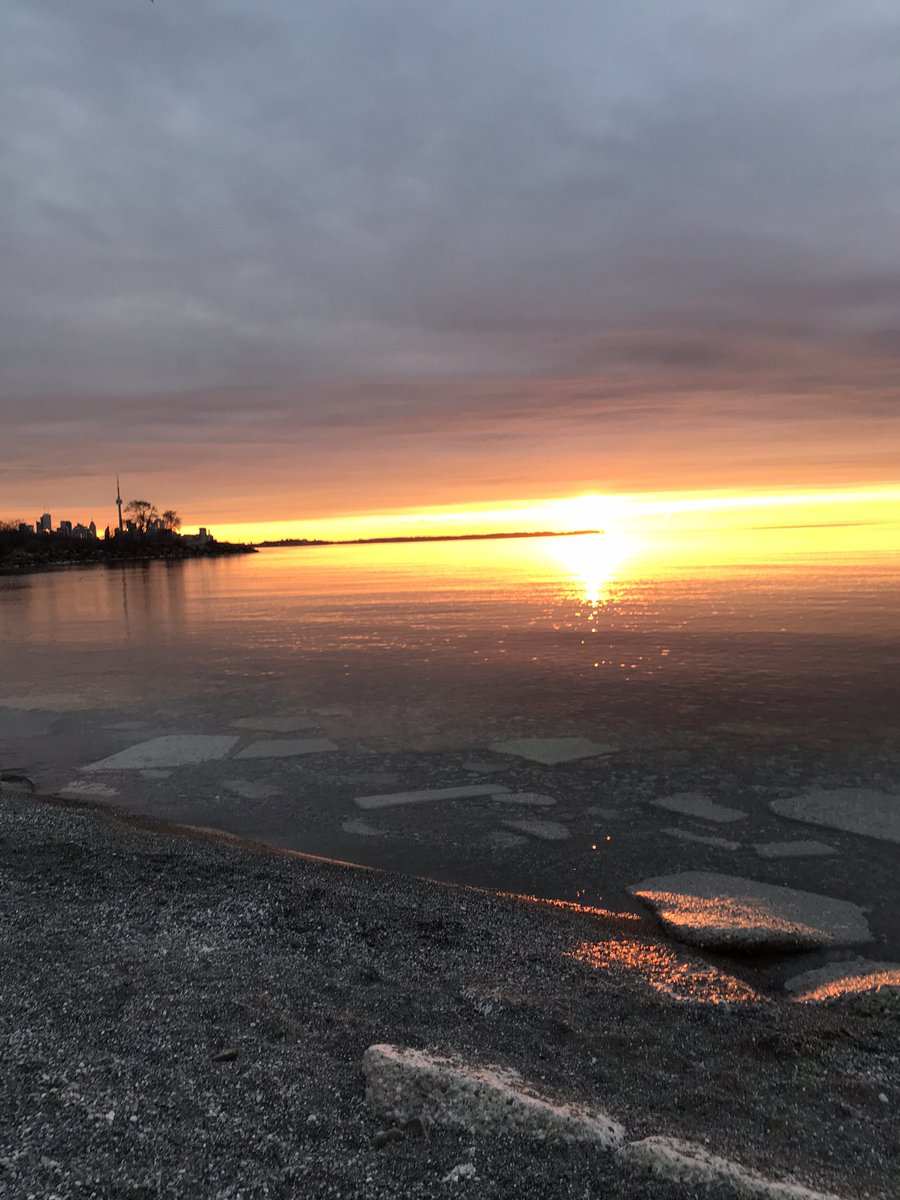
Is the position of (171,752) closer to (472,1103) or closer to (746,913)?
(746,913)

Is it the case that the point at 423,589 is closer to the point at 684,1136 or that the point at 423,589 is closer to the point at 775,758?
the point at 775,758

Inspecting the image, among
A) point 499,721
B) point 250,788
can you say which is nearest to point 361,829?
point 250,788

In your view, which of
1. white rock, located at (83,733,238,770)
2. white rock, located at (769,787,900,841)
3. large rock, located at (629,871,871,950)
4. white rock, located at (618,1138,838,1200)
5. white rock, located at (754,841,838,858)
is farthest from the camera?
white rock, located at (83,733,238,770)

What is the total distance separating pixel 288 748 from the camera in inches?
341

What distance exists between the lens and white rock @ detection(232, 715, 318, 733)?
9602 mm

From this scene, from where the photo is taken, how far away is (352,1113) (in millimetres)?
2512

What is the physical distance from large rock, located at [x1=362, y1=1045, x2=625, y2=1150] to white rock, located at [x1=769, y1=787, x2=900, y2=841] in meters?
4.23

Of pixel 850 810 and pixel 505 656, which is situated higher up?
pixel 505 656

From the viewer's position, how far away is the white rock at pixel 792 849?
5449mm

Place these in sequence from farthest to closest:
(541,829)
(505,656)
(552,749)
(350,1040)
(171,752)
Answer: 1. (505,656)
2. (171,752)
3. (552,749)
4. (541,829)
5. (350,1040)

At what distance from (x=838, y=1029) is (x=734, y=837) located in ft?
8.55

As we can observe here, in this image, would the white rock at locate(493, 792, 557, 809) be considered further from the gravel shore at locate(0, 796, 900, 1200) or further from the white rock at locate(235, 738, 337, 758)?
the white rock at locate(235, 738, 337, 758)

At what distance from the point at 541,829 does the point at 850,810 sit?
2.56m

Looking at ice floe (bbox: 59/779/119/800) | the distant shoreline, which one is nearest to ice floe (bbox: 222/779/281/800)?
ice floe (bbox: 59/779/119/800)
